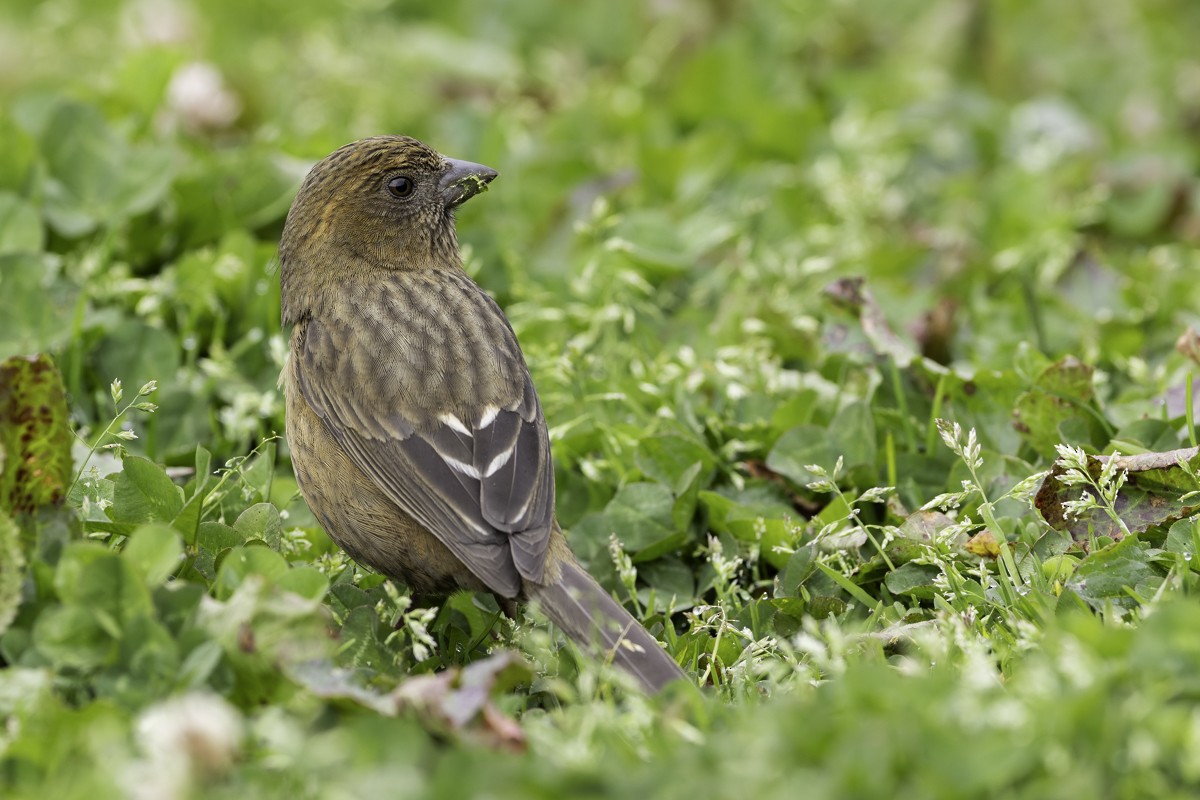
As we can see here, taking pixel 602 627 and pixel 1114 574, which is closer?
pixel 602 627

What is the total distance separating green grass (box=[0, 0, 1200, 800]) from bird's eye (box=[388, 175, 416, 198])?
0.70 metres

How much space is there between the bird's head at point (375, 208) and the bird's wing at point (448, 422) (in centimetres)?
25

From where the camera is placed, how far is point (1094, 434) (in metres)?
4.70

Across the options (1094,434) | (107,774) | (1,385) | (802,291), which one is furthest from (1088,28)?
(107,774)

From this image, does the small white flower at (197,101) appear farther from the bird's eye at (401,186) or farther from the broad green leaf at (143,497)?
the broad green leaf at (143,497)

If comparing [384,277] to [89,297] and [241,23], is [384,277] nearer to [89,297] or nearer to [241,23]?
[89,297]

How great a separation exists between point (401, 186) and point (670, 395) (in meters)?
1.20

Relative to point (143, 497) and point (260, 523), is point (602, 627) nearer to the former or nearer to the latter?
point (260, 523)

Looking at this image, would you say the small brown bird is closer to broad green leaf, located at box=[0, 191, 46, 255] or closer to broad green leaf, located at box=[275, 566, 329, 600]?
broad green leaf, located at box=[275, 566, 329, 600]

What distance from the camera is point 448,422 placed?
13.7 ft

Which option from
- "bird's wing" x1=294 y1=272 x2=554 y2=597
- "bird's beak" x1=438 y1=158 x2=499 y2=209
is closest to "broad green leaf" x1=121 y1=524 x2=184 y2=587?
"bird's wing" x1=294 y1=272 x2=554 y2=597

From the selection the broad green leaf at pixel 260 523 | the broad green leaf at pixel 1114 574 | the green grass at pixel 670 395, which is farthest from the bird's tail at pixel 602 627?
the broad green leaf at pixel 1114 574

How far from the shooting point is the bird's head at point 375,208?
4762 millimetres

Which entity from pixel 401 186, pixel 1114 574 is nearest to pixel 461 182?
pixel 401 186
